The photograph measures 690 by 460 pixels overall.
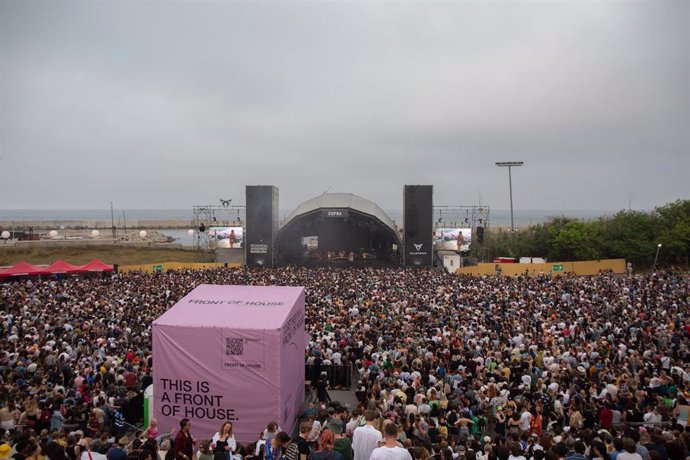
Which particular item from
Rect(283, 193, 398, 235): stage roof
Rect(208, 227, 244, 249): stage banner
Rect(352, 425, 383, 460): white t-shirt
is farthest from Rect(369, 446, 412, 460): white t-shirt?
Rect(208, 227, 244, 249): stage banner

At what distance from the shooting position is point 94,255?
42500mm

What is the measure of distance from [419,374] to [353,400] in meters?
2.04

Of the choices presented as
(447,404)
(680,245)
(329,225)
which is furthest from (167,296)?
(680,245)

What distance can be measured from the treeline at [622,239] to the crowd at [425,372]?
13671 millimetres

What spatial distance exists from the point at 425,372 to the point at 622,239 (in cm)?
2960

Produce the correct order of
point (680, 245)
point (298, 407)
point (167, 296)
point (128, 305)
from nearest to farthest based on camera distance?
point (298, 407) → point (128, 305) → point (167, 296) → point (680, 245)

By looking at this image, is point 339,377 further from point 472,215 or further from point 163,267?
point 472,215

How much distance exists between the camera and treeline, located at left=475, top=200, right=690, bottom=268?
31078mm

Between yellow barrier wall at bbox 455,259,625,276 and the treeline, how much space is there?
897mm

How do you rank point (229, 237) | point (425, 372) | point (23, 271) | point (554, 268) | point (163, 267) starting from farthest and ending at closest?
point (229, 237) < point (163, 267) < point (554, 268) < point (23, 271) < point (425, 372)

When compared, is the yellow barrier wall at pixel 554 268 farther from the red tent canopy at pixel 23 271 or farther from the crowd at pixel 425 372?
the red tent canopy at pixel 23 271

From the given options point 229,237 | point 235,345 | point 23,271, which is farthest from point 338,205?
point 235,345

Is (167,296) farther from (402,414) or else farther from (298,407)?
(402,414)

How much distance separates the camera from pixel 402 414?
24.2 ft
